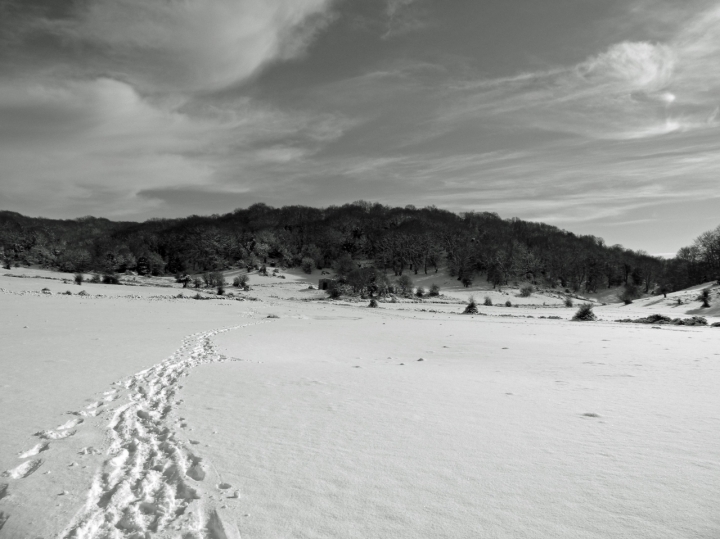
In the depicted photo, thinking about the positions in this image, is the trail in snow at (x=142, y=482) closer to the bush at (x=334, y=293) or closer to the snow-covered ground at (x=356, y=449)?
the snow-covered ground at (x=356, y=449)

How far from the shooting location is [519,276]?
278 ft

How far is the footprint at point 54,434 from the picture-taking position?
4004 millimetres

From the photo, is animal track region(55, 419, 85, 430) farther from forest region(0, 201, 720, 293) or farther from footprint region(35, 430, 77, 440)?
forest region(0, 201, 720, 293)

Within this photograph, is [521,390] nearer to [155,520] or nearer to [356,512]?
[356,512]

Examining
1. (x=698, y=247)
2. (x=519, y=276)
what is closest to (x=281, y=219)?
(x=519, y=276)

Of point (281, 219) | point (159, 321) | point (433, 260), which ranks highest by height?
point (281, 219)

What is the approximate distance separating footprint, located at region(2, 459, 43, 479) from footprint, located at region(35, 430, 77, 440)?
0.59 m

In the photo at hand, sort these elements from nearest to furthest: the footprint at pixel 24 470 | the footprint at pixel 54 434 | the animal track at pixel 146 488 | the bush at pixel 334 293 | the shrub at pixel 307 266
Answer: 1. the animal track at pixel 146 488
2. the footprint at pixel 24 470
3. the footprint at pixel 54 434
4. the bush at pixel 334 293
5. the shrub at pixel 307 266

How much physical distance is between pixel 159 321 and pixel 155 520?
16.7 meters

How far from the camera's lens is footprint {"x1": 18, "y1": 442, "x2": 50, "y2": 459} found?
3.55m

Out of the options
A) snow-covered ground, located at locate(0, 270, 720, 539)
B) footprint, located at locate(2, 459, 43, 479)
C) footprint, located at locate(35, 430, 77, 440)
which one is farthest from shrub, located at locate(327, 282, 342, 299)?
footprint, located at locate(2, 459, 43, 479)

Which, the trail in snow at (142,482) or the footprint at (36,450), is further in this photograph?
the footprint at (36,450)

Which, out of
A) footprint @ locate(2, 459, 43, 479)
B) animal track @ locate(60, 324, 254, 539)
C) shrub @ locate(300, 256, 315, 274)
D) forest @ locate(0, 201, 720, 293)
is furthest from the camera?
shrub @ locate(300, 256, 315, 274)

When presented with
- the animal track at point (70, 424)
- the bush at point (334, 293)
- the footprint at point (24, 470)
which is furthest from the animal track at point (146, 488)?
the bush at point (334, 293)
